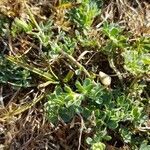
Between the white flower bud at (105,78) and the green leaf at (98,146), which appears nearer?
the green leaf at (98,146)

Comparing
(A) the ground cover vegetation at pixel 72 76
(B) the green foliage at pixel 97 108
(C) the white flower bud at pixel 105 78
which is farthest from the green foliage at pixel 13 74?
(C) the white flower bud at pixel 105 78

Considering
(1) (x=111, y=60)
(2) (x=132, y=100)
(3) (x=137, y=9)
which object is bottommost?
(2) (x=132, y=100)

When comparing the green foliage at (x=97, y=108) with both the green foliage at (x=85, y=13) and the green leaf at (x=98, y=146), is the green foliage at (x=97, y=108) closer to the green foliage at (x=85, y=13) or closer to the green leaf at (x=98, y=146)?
the green leaf at (x=98, y=146)

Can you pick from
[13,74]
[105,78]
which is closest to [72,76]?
[105,78]

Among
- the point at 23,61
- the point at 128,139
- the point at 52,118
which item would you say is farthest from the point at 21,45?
the point at 128,139

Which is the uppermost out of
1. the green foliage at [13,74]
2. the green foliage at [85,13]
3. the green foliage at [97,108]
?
the green foliage at [85,13]

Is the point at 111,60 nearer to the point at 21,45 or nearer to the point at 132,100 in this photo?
the point at 132,100

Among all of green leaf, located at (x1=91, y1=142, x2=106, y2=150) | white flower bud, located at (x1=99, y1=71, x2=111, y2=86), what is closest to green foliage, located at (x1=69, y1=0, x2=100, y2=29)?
white flower bud, located at (x1=99, y1=71, x2=111, y2=86)

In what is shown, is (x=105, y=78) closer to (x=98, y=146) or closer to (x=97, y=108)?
(x=97, y=108)

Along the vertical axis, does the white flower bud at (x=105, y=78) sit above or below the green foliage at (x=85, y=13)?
below
